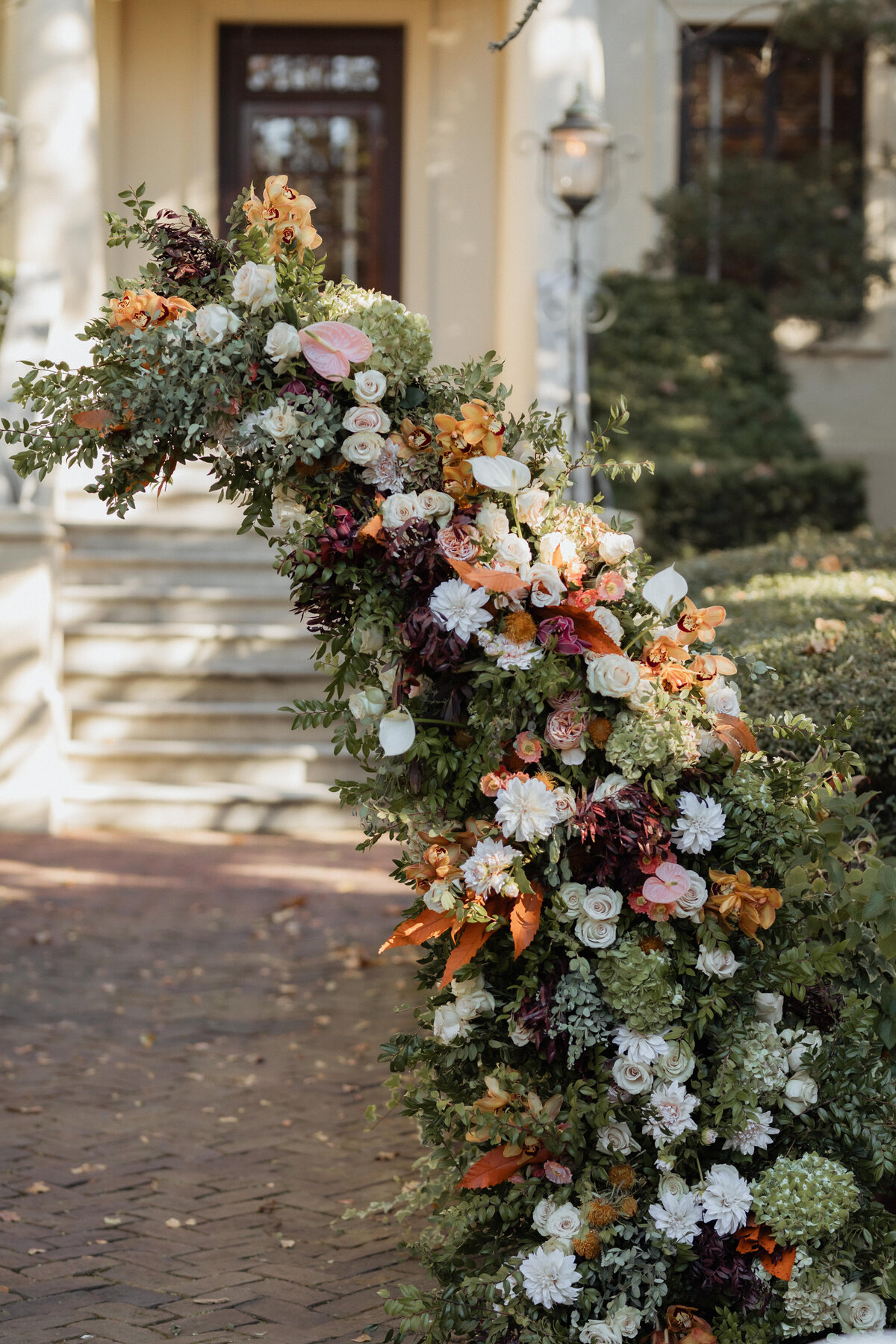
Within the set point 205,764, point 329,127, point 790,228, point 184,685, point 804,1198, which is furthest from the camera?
point 329,127

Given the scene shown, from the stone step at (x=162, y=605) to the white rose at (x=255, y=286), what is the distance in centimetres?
546

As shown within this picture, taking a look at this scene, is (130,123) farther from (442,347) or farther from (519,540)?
(519,540)

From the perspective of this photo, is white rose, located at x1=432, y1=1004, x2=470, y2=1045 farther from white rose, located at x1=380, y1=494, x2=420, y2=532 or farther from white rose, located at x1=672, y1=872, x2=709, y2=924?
white rose, located at x1=380, y1=494, x2=420, y2=532

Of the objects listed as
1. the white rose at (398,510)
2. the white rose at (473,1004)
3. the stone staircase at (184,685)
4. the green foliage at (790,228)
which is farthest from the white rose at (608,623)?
the green foliage at (790,228)

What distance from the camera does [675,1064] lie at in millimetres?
2568

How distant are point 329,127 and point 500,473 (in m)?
9.90

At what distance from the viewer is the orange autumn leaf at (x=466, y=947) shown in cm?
255

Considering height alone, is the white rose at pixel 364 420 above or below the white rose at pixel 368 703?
above

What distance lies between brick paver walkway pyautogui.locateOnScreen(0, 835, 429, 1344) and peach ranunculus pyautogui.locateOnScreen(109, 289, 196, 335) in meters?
1.99

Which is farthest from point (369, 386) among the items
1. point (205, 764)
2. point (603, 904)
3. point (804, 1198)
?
point (205, 764)

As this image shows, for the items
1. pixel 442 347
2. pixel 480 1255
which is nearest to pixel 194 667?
pixel 442 347

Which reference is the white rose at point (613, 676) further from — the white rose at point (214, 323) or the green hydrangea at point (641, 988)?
the white rose at point (214, 323)

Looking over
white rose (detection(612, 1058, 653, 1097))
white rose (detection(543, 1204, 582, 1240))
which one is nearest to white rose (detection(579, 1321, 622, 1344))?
white rose (detection(543, 1204, 582, 1240))

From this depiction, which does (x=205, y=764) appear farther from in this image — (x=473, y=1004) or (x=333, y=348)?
(x=333, y=348)
